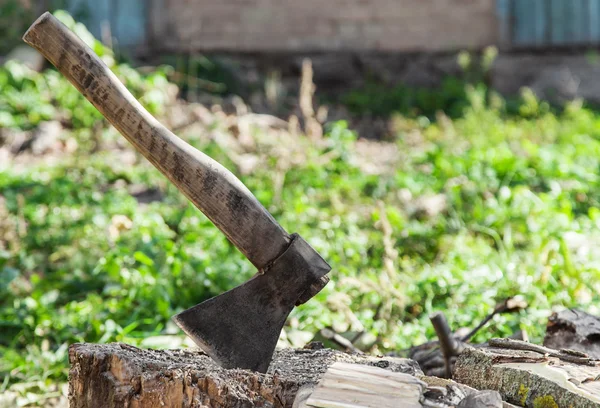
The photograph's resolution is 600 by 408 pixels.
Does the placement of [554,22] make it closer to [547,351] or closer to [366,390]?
[547,351]

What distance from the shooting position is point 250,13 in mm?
9531

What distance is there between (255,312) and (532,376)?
754 mm

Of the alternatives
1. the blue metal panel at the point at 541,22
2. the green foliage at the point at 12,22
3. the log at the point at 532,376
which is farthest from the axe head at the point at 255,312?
the blue metal panel at the point at 541,22

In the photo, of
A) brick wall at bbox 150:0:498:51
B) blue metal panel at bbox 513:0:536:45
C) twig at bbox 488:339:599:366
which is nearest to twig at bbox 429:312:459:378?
twig at bbox 488:339:599:366

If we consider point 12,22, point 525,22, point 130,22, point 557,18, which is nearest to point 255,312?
point 12,22

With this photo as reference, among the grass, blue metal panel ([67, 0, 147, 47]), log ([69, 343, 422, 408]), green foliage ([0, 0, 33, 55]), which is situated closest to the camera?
log ([69, 343, 422, 408])

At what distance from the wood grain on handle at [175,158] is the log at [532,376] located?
0.62 metres

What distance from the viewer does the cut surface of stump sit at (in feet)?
5.96

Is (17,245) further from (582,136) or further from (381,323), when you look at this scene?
(582,136)

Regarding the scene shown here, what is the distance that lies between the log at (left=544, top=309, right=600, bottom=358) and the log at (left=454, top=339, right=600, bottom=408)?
0.42 metres

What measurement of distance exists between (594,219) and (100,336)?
3098 mm

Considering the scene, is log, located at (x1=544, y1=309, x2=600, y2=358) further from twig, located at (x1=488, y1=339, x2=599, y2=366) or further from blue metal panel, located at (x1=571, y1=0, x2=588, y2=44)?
blue metal panel, located at (x1=571, y1=0, x2=588, y2=44)

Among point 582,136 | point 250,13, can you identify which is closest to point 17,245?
point 582,136

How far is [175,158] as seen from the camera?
212 centimetres
